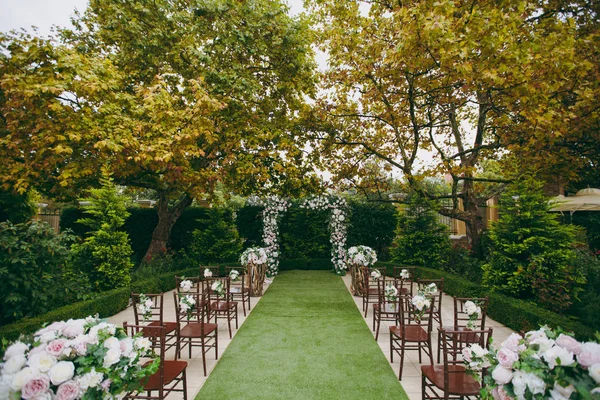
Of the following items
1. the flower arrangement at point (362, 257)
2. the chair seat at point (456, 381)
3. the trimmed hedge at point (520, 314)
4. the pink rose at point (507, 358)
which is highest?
the pink rose at point (507, 358)

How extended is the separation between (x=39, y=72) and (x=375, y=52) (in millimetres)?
6898

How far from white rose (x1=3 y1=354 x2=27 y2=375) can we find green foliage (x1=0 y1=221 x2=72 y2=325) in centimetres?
338

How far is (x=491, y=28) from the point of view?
19.5 feet

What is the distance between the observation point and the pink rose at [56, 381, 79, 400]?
179 centimetres

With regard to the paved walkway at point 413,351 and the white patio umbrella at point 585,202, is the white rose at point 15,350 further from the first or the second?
the white patio umbrella at point 585,202

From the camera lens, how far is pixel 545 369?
1.78 meters

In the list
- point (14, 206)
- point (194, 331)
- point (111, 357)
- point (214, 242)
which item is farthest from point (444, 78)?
point (14, 206)

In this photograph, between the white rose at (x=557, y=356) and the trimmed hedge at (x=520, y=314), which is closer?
the white rose at (x=557, y=356)

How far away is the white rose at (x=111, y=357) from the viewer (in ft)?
6.49

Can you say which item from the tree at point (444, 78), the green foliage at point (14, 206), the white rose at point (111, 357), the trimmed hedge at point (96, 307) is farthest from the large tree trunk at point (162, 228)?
the white rose at point (111, 357)

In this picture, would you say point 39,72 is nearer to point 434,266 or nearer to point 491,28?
point 491,28

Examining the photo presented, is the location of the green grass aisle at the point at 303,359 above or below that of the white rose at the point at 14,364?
below

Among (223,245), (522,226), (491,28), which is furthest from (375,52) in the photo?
(223,245)

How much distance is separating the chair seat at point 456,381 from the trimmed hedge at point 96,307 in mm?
3892
